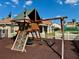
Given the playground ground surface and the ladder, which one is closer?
the playground ground surface

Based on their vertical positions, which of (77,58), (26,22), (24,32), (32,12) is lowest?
(77,58)

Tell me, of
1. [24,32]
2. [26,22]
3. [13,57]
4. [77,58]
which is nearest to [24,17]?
[26,22]

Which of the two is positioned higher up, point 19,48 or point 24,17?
point 24,17

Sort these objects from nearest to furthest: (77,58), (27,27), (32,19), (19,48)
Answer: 1. (77,58)
2. (19,48)
3. (27,27)
4. (32,19)

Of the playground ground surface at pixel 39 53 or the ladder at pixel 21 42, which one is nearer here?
the playground ground surface at pixel 39 53

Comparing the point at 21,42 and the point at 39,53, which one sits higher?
the point at 21,42

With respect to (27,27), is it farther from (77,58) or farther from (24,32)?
(77,58)

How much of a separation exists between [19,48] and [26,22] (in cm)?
310

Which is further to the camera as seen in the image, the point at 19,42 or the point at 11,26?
the point at 11,26

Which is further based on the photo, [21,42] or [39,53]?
[21,42]

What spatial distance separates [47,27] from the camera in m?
29.3

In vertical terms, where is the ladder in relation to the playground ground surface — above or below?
above

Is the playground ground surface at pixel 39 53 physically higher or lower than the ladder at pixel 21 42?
lower

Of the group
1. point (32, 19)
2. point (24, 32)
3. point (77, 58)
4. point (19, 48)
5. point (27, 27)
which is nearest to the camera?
point (77, 58)
